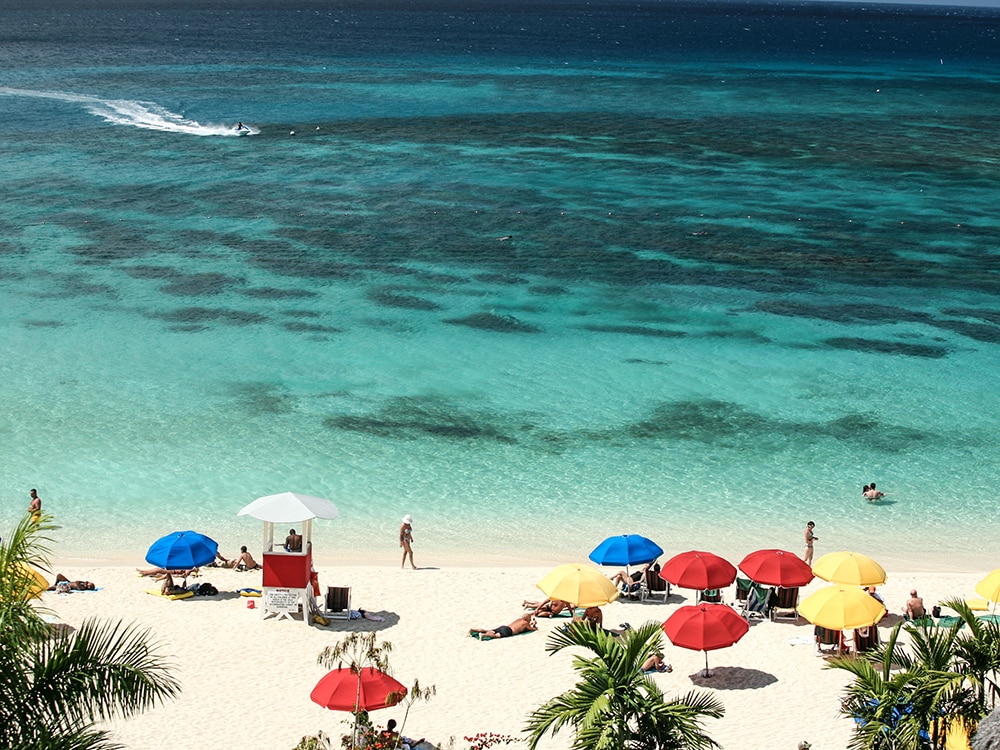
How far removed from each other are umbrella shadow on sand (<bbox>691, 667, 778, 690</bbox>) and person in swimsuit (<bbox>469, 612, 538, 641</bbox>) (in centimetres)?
283

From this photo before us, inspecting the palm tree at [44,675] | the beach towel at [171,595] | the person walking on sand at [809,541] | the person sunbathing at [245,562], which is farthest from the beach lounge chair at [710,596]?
the palm tree at [44,675]

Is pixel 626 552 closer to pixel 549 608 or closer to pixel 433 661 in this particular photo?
pixel 549 608

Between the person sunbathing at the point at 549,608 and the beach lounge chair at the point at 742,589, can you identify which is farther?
the beach lounge chair at the point at 742,589

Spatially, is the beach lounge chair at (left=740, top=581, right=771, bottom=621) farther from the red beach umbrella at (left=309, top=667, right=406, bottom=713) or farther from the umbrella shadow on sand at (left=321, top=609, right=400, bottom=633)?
the red beach umbrella at (left=309, top=667, right=406, bottom=713)

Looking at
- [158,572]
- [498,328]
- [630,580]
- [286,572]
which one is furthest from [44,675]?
[498,328]

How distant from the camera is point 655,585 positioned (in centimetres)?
2067

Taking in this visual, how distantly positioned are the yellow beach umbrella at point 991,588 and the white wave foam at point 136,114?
53022 mm

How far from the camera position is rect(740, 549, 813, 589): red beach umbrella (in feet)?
63.7

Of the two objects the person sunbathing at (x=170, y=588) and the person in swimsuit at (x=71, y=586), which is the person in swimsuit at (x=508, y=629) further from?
the person in swimsuit at (x=71, y=586)

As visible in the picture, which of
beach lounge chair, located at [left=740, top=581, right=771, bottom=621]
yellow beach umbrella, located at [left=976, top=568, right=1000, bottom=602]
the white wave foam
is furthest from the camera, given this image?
the white wave foam

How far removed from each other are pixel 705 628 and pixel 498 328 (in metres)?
18.9

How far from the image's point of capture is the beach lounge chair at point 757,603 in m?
19.8

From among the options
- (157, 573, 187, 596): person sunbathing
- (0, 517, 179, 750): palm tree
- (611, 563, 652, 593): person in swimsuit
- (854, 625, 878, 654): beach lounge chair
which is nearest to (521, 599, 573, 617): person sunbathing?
(611, 563, 652, 593): person in swimsuit

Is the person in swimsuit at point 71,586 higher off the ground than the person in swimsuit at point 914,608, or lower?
higher
